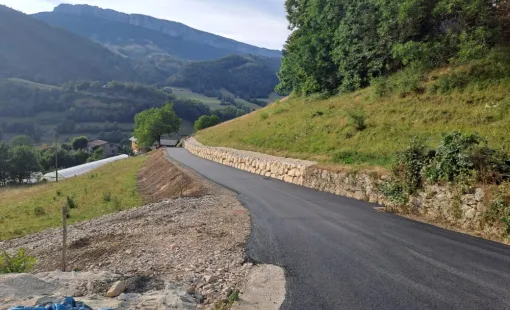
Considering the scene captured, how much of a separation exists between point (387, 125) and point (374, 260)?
567 inches

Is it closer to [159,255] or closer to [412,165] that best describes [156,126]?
[412,165]

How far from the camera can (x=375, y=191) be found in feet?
43.3

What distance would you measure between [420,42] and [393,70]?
15.4ft

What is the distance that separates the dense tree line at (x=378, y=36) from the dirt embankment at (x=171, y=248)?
17.6 metres

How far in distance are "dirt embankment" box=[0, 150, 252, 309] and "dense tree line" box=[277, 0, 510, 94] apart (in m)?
17.6

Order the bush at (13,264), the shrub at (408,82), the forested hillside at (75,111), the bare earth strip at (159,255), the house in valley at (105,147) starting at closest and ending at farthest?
the bare earth strip at (159,255) → the bush at (13,264) → the shrub at (408,82) → the house in valley at (105,147) → the forested hillside at (75,111)

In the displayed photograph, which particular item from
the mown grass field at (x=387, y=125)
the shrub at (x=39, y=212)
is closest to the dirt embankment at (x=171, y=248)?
the mown grass field at (x=387, y=125)

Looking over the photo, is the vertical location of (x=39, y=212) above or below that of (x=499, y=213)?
below

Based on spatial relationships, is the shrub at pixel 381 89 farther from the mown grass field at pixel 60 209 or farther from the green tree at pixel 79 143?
the green tree at pixel 79 143

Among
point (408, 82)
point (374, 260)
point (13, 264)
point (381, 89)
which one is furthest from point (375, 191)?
point (381, 89)

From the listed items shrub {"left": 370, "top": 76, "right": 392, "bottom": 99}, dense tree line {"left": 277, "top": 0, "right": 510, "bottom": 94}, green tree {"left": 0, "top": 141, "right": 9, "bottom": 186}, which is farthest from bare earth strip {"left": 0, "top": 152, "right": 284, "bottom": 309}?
green tree {"left": 0, "top": 141, "right": 9, "bottom": 186}

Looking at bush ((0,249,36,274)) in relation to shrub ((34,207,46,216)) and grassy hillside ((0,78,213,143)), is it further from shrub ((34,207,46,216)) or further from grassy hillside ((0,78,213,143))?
grassy hillside ((0,78,213,143))

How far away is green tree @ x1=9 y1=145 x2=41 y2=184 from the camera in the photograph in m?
72.8

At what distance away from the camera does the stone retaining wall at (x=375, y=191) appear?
30.9 ft
